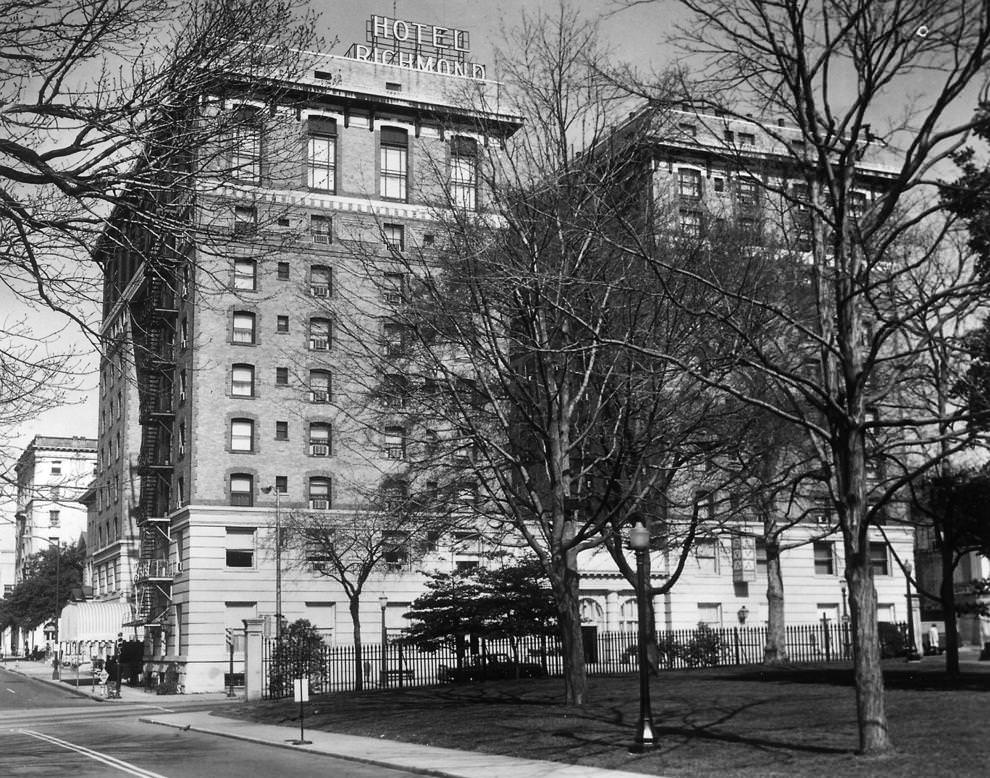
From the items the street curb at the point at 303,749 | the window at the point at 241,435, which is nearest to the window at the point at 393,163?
the window at the point at 241,435

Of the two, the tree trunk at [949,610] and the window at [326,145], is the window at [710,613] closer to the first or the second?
the window at [326,145]

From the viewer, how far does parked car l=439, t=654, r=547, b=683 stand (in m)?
38.6

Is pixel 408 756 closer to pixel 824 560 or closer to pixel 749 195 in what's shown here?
pixel 749 195

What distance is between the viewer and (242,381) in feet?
189

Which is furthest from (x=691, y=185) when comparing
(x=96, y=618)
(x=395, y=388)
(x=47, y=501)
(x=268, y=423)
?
(x=96, y=618)

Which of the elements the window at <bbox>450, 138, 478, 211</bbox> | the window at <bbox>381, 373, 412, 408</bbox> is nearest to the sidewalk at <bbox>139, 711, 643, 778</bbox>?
the window at <bbox>381, 373, 412, 408</bbox>

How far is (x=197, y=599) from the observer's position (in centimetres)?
5416

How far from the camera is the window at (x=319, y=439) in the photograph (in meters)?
58.6

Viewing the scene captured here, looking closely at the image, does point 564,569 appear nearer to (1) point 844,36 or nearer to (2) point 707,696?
(2) point 707,696

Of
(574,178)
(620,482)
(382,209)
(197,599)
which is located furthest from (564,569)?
(382,209)

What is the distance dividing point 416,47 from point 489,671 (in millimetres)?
40204

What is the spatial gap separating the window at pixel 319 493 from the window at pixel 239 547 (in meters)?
3.63

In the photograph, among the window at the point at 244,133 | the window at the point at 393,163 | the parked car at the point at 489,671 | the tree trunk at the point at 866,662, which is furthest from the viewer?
the window at the point at 393,163

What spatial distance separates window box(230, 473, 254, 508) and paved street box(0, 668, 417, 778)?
18.2 m
